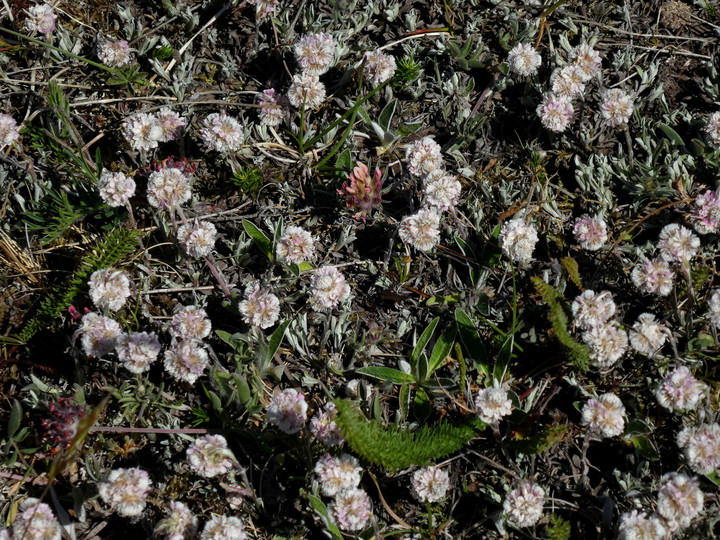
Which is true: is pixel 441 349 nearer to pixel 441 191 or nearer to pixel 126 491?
A: pixel 441 191

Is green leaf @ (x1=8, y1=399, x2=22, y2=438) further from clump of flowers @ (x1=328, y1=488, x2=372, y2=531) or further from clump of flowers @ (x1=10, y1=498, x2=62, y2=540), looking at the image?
clump of flowers @ (x1=328, y1=488, x2=372, y2=531)

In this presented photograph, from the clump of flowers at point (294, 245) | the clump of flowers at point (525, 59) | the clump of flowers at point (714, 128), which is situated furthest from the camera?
the clump of flowers at point (525, 59)

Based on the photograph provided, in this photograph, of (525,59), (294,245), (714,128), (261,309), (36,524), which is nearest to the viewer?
(36,524)

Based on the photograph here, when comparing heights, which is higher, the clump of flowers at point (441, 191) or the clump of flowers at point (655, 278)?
the clump of flowers at point (441, 191)

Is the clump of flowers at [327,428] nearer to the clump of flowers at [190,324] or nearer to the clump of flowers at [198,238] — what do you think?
the clump of flowers at [190,324]

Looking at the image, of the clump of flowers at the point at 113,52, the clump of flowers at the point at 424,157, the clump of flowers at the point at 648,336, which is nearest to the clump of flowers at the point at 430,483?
the clump of flowers at the point at 648,336

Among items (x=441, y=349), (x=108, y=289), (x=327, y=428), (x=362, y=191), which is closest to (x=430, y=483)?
(x=327, y=428)
